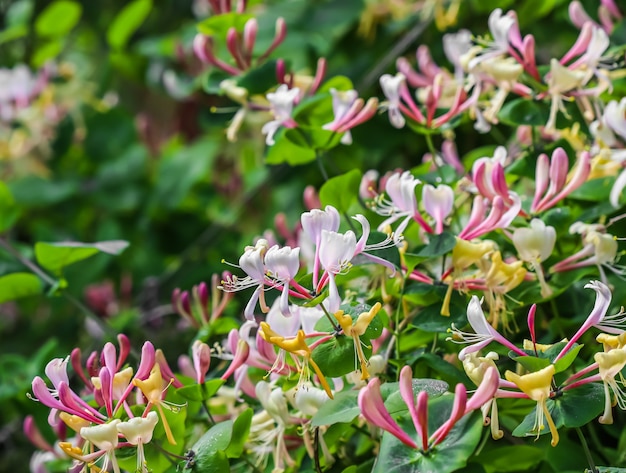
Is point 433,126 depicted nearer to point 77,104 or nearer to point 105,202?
point 105,202

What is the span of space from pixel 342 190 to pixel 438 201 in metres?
0.07

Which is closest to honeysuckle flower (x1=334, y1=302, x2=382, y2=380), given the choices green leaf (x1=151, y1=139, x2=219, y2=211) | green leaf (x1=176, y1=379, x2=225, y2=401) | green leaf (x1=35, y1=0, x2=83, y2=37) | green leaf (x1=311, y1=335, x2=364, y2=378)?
green leaf (x1=311, y1=335, x2=364, y2=378)

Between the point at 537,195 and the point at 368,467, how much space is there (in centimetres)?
21

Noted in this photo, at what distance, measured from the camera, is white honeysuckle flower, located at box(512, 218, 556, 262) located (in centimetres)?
51

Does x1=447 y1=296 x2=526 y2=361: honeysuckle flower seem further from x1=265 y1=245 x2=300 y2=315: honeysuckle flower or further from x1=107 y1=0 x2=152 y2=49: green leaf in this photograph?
x1=107 y1=0 x2=152 y2=49: green leaf

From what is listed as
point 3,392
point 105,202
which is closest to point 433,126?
point 3,392

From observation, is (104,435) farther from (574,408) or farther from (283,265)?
(574,408)

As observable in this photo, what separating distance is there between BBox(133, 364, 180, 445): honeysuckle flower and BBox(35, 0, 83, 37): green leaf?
893 mm

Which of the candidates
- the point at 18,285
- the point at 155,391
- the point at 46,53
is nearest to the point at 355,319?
the point at 155,391

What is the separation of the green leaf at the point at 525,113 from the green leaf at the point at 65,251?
1.06 ft

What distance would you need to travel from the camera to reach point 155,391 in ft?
1.53

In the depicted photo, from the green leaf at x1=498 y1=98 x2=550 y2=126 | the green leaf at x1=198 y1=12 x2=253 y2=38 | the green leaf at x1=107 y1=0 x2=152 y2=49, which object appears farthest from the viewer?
the green leaf at x1=107 y1=0 x2=152 y2=49

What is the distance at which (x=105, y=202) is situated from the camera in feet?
4.00

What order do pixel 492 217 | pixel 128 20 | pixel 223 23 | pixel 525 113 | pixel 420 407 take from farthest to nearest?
pixel 128 20, pixel 223 23, pixel 525 113, pixel 492 217, pixel 420 407
